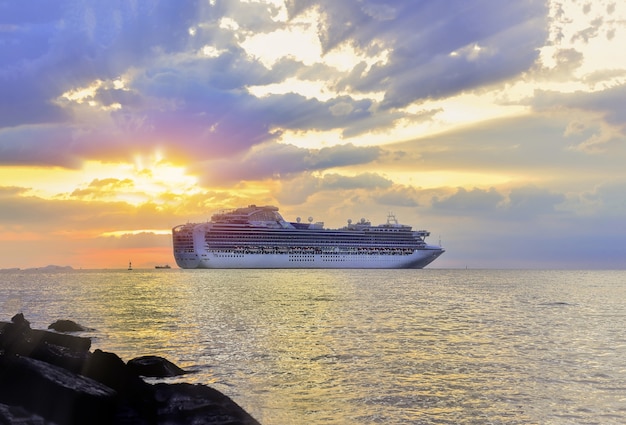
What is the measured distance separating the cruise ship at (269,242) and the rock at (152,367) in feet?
533

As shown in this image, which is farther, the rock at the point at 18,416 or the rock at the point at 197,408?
the rock at the point at 197,408

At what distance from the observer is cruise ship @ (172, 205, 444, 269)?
18512 centimetres

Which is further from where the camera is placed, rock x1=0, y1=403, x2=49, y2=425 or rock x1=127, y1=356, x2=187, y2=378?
rock x1=127, y1=356, x2=187, y2=378

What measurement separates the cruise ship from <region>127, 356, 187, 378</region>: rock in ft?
533

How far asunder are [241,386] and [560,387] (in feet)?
41.4

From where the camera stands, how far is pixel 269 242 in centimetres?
18862

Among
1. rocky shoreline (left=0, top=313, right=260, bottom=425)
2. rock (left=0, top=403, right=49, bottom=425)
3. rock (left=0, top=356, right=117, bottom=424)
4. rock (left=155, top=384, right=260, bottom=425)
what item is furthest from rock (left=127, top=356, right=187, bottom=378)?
rock (left=0, top=403, right=49, bottom=425)

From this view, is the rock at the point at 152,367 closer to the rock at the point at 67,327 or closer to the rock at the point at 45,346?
the rock at the point at 45,346

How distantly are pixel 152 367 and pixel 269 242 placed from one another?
6564 inches

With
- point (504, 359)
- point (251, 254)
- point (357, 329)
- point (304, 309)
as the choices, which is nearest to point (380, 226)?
point (251, 254)

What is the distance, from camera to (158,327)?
44.2 meters

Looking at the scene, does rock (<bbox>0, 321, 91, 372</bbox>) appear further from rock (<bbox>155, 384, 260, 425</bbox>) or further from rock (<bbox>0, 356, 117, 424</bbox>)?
rock (<bbox>155, 384, 260, 425</bbox>)

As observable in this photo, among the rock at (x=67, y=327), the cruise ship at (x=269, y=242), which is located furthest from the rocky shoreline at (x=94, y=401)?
the cruise ship at (x=269, y=242)

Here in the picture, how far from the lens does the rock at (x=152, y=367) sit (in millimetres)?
21531
